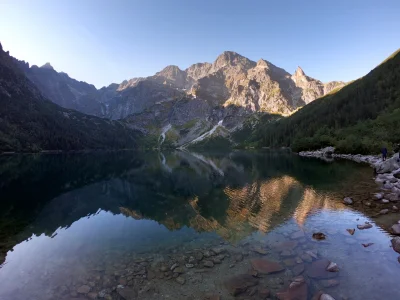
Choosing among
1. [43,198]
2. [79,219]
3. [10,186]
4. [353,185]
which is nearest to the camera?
[79,219]

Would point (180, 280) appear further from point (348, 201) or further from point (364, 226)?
point (348, 201)

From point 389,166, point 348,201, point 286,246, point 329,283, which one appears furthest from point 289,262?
point 389,166

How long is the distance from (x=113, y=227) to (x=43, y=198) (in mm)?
23852

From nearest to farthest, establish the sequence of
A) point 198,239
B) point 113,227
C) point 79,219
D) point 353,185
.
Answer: point 198,239 → point 113,227 → point 79,219 → point 353,185

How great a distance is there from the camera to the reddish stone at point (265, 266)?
664 inches

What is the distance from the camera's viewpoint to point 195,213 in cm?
3484

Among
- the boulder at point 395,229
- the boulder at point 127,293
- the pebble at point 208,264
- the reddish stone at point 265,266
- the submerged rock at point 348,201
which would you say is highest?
the boulder at point 127,293

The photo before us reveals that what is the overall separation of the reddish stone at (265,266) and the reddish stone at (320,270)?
186cm

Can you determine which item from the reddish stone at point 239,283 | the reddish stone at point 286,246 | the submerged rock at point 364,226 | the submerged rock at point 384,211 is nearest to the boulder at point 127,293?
the reddish stone at point 239,283

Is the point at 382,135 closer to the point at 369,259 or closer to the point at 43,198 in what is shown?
the point at 369,259

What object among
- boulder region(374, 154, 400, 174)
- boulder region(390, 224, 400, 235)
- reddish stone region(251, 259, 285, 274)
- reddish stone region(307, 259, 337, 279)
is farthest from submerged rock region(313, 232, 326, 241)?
boulder region(374, 154, 400, 174)

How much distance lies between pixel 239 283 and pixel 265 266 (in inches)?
118

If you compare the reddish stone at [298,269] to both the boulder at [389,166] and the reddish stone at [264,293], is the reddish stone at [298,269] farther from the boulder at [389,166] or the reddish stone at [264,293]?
the boulder at [389,166]

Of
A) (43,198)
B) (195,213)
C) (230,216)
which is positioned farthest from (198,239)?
(43,198)
